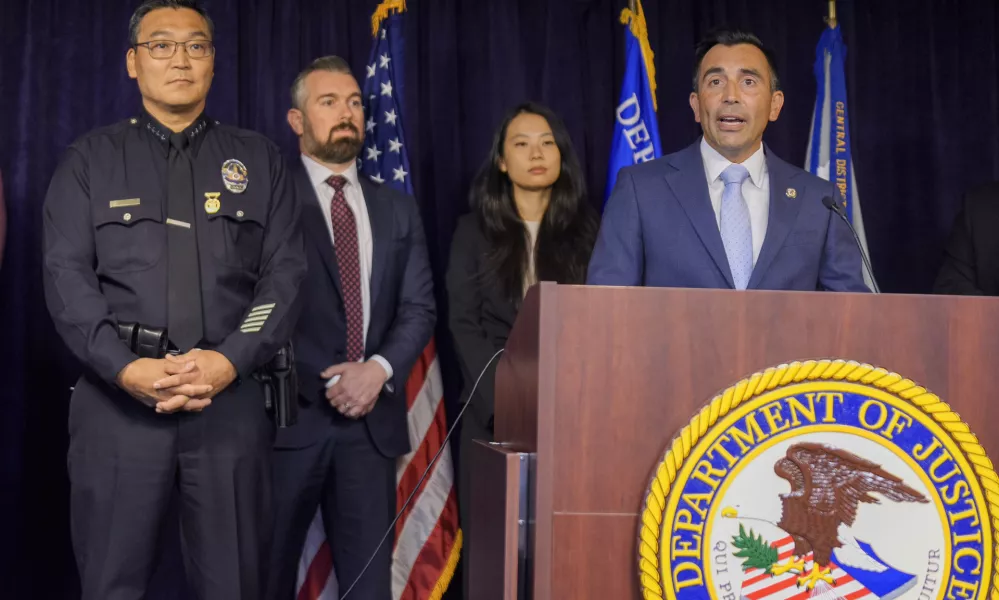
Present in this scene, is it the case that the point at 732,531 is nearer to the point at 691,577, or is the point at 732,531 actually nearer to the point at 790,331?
the point at 691,577

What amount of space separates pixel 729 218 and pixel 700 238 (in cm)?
13

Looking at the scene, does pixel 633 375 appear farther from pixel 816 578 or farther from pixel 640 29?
pixel 640 29

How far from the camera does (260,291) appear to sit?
288 centimetres

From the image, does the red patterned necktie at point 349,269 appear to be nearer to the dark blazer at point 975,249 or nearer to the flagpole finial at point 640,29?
the flagpole finial at point 640,29

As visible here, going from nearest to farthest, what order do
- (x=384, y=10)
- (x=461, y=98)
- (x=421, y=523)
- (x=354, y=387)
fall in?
1. (x=354, y=387)
2. (x=421, y=523)
3. (x=384, y=10)
4. (x=461, y=98)

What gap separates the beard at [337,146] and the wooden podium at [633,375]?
209 cm

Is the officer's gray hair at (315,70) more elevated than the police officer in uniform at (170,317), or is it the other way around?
the officer's gray hair at (315,70)

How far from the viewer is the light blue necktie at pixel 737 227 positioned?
8.20ft

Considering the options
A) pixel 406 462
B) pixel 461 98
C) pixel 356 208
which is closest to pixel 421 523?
pixel 406 462

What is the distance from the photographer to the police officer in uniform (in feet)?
8.67

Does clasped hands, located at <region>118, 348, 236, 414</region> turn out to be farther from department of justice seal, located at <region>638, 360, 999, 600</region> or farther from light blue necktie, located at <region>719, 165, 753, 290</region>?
department of justice seal, located at <region>638, 360, 999, 600</region>

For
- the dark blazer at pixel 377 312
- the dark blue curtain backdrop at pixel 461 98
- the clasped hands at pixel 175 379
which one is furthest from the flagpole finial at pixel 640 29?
the clasped hands at pixel 175 379

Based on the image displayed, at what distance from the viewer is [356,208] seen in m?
3.74

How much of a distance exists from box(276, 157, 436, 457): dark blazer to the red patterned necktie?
3 centimetres
